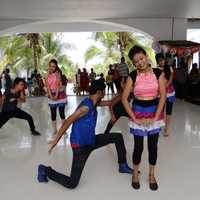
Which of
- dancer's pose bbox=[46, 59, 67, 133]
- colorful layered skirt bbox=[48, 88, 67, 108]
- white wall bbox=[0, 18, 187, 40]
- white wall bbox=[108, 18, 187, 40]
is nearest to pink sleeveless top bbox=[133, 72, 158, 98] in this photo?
dancer's pose bbox=[46, 59, 67, 133]

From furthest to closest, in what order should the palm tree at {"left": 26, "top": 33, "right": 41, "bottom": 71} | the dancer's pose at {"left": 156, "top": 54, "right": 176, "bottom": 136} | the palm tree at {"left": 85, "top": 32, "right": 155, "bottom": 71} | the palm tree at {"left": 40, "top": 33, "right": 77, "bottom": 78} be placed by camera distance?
1. the palm tree at {"left": 85, "top": 32, "right": 155, "bottom": 71}
2. the palm tree at {"left": 40, "top": 33, "right": 77, "bottom": 78}
3. the palm tree at {"left": 26, "top": 33, "right": 41, "bottom": 71}
4. the dancer's pose at {"left": 156, "top": 54, "right": 176, "bottom": 136}

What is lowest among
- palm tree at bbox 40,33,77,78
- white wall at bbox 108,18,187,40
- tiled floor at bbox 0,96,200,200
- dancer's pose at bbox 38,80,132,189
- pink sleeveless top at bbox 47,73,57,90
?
tiled floor at bbox 0,96,200,200

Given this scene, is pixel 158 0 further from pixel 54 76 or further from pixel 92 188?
pixel 92 188

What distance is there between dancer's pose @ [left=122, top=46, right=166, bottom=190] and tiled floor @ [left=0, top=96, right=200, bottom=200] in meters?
0.55

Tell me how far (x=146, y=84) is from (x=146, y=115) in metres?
0.29

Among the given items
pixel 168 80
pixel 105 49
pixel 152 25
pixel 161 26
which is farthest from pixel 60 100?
pixel 105 49

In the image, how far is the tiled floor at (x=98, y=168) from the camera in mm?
3125

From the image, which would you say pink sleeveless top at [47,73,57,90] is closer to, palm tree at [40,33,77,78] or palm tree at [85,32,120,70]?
palm tree at [40,33,77,78]

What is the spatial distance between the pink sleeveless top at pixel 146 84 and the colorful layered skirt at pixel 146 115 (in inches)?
3.5

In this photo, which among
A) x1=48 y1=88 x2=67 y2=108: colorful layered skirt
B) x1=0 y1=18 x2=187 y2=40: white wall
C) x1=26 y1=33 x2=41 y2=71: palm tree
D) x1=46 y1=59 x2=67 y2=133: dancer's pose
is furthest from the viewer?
x1=26 y1=33 x2=41 y2=71: palm tree

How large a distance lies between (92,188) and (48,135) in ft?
7.21

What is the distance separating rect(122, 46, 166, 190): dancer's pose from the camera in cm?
294

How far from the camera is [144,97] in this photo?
2.98m

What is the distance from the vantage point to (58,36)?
17.4 m
